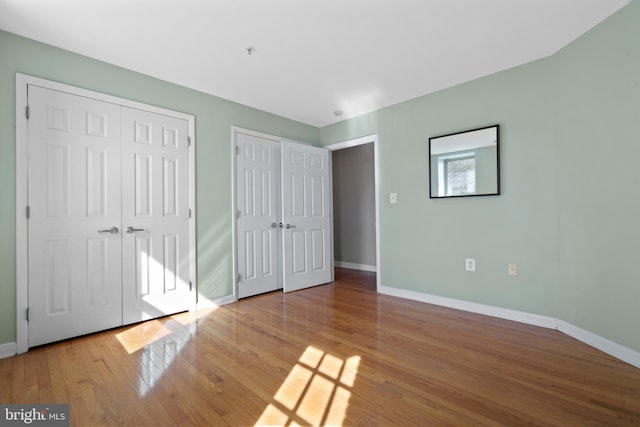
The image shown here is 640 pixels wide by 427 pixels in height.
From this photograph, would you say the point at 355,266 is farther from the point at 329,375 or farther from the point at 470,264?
the point at 329,375

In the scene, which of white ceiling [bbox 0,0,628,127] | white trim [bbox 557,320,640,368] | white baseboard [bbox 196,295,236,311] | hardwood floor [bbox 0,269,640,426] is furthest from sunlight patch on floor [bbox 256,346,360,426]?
white ceiling [bbox 0,0,628,127]

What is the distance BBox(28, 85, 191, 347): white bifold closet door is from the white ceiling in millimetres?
535

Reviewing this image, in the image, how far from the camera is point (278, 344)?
89.2 inches

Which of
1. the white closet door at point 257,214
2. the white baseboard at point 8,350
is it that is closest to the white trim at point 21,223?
the white baseboard at point 8,350

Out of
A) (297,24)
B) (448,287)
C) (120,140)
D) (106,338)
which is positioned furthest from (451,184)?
(106,338)

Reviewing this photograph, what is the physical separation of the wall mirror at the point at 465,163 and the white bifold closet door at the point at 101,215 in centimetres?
276

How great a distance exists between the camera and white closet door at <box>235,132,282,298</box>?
3529 mm

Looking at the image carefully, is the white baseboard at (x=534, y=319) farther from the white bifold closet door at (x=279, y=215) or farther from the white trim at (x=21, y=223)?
the white trim at (x=21, y=223)

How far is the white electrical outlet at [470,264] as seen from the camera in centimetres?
299

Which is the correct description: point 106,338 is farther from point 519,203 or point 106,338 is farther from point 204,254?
point 519,203

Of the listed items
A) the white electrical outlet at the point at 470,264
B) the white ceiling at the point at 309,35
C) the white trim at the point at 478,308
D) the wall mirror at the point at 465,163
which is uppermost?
the white ceiling at the point at 309,35

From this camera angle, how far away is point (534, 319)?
2.62 metres

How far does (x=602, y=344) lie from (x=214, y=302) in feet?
11.3

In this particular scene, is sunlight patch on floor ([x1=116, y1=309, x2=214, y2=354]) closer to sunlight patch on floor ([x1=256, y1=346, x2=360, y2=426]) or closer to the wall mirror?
sunlight patch on floor ([x1=256, y1=346, x2=360, y2=426])
